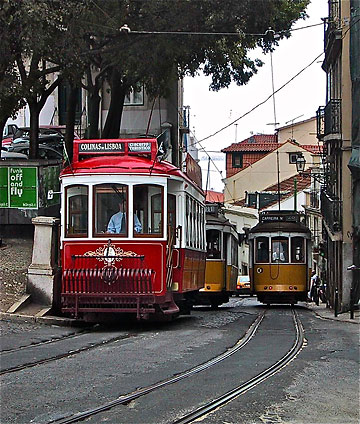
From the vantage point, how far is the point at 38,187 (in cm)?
2269

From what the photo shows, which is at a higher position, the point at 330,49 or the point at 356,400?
the point at 330,49

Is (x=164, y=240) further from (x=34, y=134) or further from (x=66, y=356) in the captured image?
(x=34, y=134)

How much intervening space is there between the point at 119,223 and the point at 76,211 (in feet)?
2.94

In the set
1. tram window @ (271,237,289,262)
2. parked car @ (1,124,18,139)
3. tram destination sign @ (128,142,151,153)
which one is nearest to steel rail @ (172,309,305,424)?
tram destination sign @ (128,142,151,153)

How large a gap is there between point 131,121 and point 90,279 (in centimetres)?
2281

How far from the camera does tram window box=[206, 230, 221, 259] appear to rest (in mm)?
29469

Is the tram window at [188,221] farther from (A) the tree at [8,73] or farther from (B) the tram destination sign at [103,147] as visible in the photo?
(A) the tree at [8,73]

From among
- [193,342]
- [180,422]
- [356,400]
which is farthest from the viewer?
[193,342]

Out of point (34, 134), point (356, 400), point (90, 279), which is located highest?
point (34, 134)

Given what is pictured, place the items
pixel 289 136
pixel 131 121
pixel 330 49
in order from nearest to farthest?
pixel 330 49 < pixel 131 121 < pixel 289 136

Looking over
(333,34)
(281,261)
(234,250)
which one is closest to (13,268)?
(234,250)

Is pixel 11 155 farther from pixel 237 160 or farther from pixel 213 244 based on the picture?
pixel 237 160

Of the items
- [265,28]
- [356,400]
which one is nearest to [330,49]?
[265,28]

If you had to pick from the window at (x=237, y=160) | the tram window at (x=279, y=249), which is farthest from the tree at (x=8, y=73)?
the window at (x=237, y=160)
